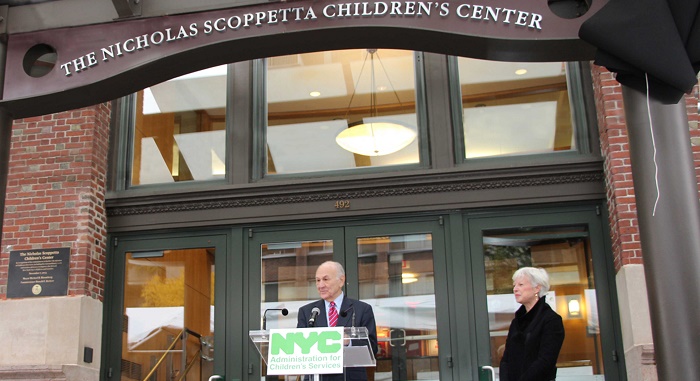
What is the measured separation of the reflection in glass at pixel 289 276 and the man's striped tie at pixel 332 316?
1.99 metres

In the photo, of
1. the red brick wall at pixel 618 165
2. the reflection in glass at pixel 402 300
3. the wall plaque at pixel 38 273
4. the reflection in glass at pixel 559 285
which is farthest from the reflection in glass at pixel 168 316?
the red brick wall at pixel 618 165

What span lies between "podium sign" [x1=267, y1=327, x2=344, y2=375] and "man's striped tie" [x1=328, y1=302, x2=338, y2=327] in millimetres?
1304

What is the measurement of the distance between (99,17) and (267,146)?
122 inches

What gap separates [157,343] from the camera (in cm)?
844

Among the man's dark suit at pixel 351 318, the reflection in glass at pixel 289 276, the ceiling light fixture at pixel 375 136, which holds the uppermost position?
the ceiling light fixture at pixel 375 136

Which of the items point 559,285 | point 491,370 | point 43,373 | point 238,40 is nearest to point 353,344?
point 238,40

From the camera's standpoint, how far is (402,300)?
8016mm

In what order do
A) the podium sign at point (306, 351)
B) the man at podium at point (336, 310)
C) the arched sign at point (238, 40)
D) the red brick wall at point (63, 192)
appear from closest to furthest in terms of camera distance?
the podium sign at point (306, 351) < the arched sign at point (238, 40) < the man at podium at point (336, 310) < the red brick wall at point (63, 192)

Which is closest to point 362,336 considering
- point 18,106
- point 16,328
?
point 18,106

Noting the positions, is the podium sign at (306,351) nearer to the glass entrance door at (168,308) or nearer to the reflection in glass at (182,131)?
the glass entrance door at (168,308)

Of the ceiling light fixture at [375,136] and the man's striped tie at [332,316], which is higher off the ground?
the ceiling light fixture at [375,136]

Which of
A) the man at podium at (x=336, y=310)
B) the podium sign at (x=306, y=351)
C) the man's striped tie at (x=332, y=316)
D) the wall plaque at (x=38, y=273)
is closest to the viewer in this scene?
the podium sign at (x=306, y=351)

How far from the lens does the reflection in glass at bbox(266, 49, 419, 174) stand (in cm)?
864

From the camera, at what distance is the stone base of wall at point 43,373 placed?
781cm
